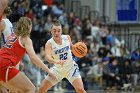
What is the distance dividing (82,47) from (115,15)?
1536 centimetres

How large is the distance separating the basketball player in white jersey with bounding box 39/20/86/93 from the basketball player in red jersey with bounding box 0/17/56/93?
1927mm

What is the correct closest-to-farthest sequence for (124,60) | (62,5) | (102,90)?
(102,90) → (124,60) → (62,5)

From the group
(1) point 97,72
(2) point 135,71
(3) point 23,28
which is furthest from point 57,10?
(3) point 23,28

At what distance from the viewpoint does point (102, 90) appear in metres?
20.1

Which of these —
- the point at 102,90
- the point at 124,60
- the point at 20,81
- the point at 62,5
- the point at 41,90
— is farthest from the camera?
the point at 62,5

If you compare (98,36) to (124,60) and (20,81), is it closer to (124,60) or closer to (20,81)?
(124,60)

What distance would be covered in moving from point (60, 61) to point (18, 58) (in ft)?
7.22

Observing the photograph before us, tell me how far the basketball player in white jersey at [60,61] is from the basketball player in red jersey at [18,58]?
193cm

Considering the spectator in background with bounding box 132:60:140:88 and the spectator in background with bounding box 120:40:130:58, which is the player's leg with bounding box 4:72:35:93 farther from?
the spectator in background with bounding box 120:40:130:58

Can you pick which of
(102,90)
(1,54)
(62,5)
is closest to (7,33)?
(1,54)

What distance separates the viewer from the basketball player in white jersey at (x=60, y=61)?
11219 millimetres

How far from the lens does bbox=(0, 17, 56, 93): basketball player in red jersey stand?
898 centimetres

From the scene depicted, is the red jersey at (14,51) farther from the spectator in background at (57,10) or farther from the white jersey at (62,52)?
the spectator in background at (57,10)

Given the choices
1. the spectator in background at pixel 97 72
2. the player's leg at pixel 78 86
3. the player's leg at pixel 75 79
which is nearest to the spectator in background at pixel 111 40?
the spectator in background at pixel 97 72
